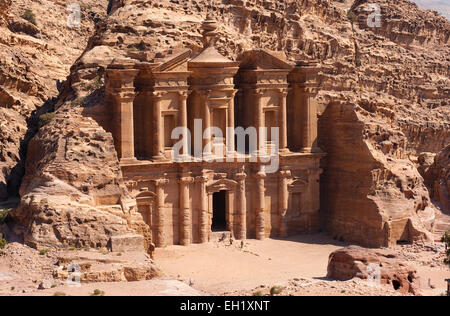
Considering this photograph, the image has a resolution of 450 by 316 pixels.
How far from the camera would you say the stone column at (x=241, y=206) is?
5378 cm

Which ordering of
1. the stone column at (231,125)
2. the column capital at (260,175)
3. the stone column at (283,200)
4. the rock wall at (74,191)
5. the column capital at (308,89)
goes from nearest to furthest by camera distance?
the rock wall at (74,191) < the stone column at (231,125) < the column capital at (260,175) < the stone column at (283,200) < the column capital at (308,89)

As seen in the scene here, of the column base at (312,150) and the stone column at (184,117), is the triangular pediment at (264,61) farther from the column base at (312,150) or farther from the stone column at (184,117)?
the column base at (312,150)

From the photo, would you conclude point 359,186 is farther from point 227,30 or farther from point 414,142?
point 414,142

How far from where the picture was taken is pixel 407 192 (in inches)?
2133

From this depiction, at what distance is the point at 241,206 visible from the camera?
54.0 m

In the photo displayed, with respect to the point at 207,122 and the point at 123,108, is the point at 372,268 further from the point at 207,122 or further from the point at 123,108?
the point at 123,108

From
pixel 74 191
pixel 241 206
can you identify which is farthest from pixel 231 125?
pixel 74 191

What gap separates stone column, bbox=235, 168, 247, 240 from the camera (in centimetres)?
5378

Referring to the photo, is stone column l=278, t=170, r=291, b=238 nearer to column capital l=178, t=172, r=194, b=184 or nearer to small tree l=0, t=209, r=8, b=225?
column capital l=178, t=172, r=194, b=184

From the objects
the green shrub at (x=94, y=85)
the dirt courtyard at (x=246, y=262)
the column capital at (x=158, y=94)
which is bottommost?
the dirt courtyard at (x=246, y=262)

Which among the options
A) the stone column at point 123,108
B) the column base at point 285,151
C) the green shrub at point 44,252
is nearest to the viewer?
the green shrub at point 44,252

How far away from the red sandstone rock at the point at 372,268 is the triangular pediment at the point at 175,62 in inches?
593

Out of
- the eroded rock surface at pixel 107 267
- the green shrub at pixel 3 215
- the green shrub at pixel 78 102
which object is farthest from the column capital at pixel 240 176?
the green shrub at pixel 3 215

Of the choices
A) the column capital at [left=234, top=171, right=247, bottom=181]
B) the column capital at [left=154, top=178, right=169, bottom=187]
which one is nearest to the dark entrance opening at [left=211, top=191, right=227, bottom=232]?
the column capital at [left=234, top=171, right=247, bottom=181]
